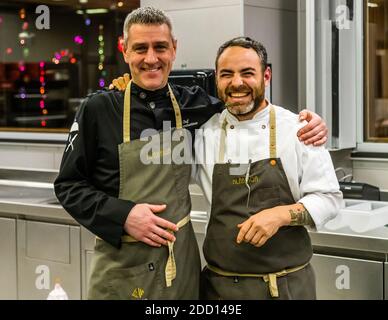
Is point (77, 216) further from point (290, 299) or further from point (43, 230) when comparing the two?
point (43, 230)

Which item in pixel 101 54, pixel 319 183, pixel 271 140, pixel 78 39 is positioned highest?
pixel 78 39

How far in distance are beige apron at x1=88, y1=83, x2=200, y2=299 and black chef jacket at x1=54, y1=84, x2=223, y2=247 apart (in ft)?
0.08

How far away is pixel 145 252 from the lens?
163cm

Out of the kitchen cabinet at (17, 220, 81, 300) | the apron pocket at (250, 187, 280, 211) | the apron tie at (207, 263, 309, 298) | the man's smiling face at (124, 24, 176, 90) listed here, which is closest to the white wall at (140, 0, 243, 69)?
the kitchen cabinet at (17, 220, 81, 300)

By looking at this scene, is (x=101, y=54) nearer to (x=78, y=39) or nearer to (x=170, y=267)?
(x=78, y=39)

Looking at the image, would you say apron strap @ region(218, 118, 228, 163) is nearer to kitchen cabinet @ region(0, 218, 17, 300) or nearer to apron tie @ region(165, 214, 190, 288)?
apron tie @ region(165, 214, 190, 288)

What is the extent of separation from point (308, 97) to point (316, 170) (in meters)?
1.21

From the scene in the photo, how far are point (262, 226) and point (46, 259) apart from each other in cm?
175

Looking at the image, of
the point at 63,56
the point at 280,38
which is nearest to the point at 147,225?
the point at 280,38

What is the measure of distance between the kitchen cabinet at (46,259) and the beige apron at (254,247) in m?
1.38

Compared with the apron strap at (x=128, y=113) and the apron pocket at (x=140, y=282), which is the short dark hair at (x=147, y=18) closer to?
the apron strap at (x=128, y=113)

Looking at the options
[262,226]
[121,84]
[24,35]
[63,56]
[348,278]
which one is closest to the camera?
[262,226]

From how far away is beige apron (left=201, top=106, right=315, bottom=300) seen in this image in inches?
63.7
